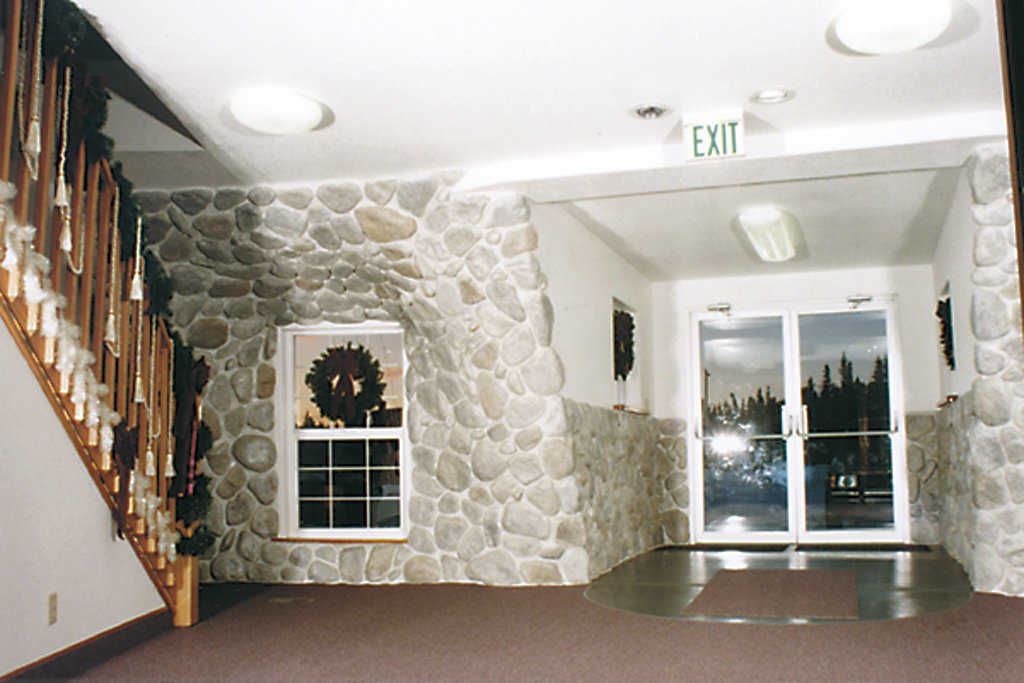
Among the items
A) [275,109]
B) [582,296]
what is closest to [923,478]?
[582,296]

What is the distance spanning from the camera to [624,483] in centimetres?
736

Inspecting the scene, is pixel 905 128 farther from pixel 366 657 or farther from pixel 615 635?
pixel 366 657

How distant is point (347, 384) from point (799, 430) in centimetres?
435

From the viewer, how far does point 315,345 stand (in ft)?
22.4

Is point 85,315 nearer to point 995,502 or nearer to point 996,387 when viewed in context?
point 996,387

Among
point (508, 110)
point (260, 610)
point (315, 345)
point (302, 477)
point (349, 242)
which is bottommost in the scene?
point (260, 610)

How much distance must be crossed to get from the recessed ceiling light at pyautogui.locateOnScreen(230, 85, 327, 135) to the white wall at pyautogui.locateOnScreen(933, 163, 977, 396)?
11.9ft

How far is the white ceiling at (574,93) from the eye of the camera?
3.67 meters

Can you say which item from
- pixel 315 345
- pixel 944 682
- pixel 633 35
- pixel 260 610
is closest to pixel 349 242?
pixel 315 345

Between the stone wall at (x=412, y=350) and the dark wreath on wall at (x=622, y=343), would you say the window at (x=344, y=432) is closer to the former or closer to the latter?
the stone wall at (x=412, y=350)

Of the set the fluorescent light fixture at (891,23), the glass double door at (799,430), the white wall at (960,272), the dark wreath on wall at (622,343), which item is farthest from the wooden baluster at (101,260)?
the glass double door at (799,430)

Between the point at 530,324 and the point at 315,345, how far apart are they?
1822 millimetres

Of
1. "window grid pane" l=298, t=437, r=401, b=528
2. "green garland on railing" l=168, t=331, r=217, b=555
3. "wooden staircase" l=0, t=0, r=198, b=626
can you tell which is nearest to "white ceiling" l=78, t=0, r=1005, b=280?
"wooden staircase" l=0, t=0, r=198, b=626

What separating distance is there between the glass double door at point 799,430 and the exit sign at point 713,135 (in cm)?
445
